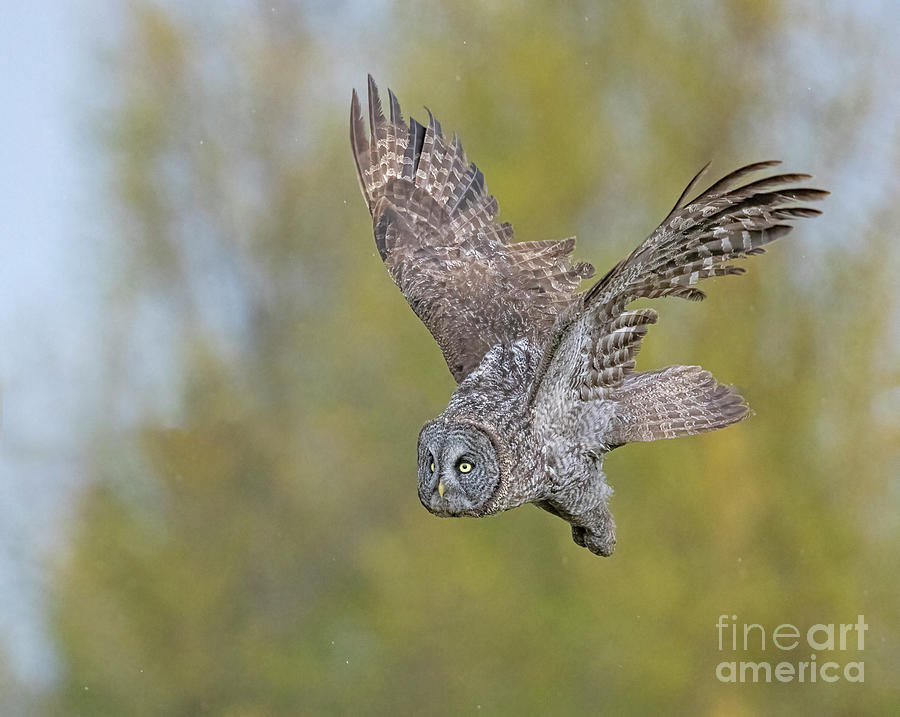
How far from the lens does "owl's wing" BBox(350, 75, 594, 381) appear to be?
7.07 meters

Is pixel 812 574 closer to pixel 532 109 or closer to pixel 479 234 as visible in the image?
pixel 532 109

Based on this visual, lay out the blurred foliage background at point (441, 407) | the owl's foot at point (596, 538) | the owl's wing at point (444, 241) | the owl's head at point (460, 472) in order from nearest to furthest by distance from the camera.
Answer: the owl's head at point (460, 472)
the owl's foot at point (596, 538)
the owl's wing at point (444, 241)
the blurred foliage background at point (441, 407)

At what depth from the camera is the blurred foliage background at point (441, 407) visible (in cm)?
1923

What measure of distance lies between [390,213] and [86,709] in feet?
51.8

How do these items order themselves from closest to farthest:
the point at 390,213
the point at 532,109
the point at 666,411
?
the point at 666,411 < the point at 390,213 < the point at 532,109

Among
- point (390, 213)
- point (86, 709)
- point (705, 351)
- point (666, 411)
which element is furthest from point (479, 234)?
point (86, 709)

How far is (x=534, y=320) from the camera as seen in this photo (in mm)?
6902

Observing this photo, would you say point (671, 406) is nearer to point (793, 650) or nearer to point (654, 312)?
point (654, 312)

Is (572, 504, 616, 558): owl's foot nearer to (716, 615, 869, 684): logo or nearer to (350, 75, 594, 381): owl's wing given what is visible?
(350, 75, 594, 381): owl's wing

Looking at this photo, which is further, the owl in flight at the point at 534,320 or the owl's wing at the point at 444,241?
the owl's wing at the point at 444,241

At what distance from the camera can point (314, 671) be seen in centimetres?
2025

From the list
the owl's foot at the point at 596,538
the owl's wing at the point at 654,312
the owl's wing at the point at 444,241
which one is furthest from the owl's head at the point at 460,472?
the owl's wing at the point at 444,241

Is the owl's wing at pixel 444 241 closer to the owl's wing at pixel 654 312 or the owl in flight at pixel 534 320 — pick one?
the owl in flight at pixel 534 320

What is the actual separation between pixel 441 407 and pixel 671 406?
11830 millimetres
